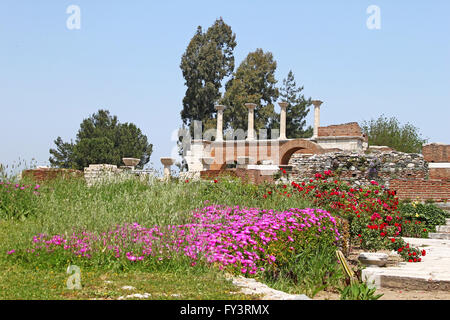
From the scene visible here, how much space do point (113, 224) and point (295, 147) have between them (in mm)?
23796

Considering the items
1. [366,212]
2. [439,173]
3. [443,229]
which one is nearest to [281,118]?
[439,173]

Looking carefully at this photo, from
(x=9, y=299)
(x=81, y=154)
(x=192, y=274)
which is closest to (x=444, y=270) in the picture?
(x=192, y=274)

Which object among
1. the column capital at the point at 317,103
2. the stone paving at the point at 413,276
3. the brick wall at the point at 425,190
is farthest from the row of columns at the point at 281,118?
the stone paving at the point at 413,276

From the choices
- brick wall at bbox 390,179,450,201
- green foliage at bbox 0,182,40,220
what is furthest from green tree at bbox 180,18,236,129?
green foliage at bbox 0,182,40,220

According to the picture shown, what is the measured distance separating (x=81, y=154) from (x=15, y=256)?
40.9 metres

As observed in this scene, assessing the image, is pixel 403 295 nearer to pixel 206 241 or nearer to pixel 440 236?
pixel 206 241

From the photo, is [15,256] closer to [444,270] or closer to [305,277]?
[305,277]

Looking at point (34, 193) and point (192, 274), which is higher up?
point (34, 193)

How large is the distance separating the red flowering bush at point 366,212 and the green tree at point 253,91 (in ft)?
84.3

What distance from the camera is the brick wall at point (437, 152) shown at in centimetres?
2102

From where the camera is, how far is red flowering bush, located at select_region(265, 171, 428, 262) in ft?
29.5

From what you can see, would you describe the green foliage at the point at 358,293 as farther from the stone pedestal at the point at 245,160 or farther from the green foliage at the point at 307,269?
the stone pedestal at the point at 245,160

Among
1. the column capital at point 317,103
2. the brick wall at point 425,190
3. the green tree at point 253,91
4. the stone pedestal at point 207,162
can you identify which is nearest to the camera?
the brick wall at point 425,190
